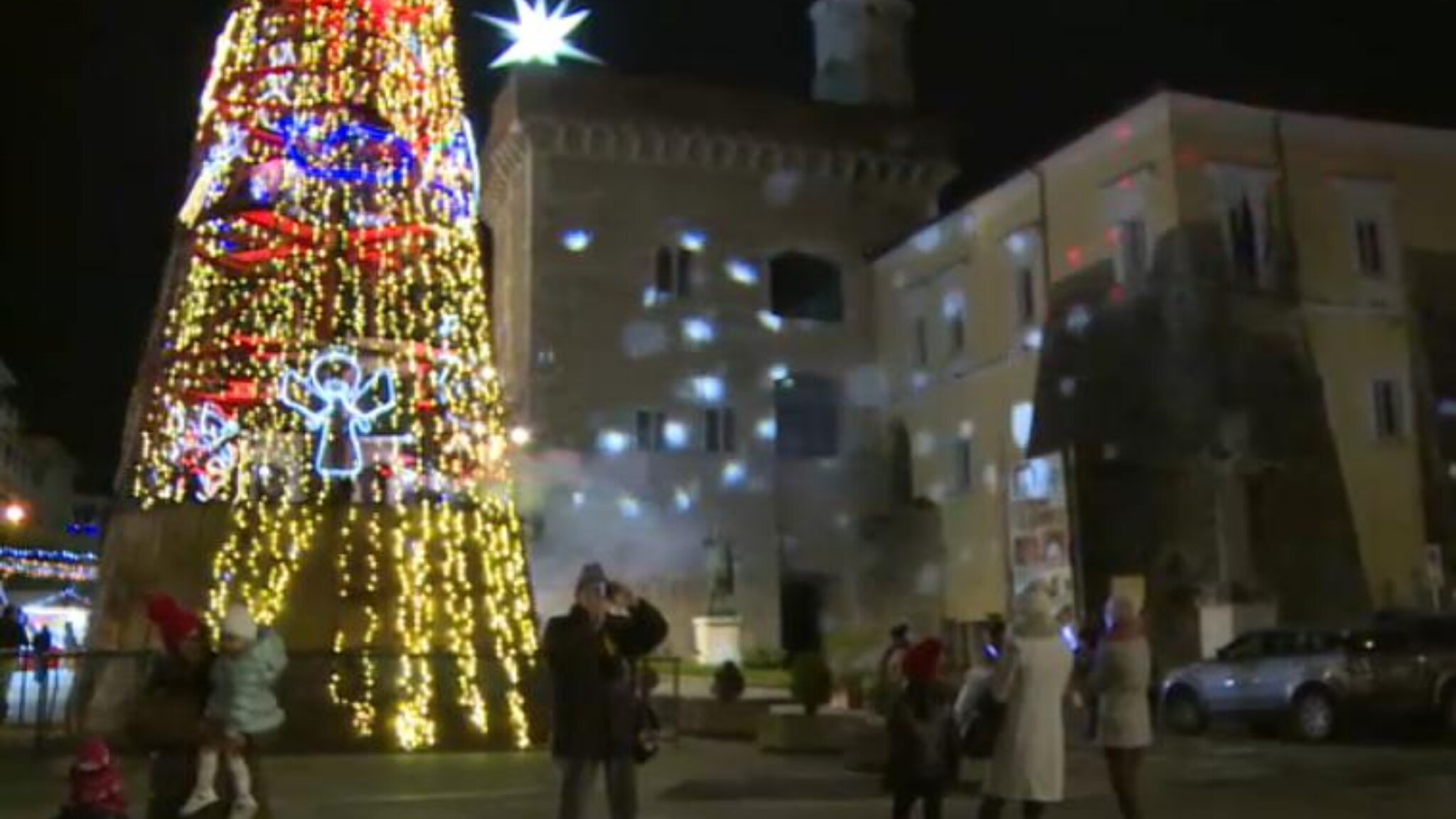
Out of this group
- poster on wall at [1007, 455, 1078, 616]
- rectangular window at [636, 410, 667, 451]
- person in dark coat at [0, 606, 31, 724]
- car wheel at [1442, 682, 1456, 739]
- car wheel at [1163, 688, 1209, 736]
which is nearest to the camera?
person in dark coat at [0, 606, 31, 724]

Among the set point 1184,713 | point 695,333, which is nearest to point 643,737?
point 1184,713

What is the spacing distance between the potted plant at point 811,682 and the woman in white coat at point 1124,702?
28.5 feet

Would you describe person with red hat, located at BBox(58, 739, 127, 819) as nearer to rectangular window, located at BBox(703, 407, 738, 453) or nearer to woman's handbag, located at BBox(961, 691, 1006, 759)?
woman's handbag, located at BBox(961, 691, 1006, 759)

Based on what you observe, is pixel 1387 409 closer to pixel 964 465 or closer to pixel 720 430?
pixel 964 465

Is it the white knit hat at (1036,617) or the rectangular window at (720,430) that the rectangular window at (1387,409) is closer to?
the rectangular window at (720,430)

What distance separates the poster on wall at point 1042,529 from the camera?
29.0m

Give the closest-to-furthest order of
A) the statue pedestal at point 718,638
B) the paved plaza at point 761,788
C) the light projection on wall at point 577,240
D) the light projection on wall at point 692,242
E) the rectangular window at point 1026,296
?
the paved plaza at point 761,788 < the rectangular window at point 1026,296 < the statue pedestal at point 718,638 < the light projection on wall at point 577,240 < the light projection on wall at point 692,242

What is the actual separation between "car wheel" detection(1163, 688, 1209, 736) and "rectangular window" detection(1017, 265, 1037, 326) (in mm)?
13698

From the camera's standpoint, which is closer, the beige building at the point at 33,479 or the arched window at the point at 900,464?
the arched window at the point at 900,464

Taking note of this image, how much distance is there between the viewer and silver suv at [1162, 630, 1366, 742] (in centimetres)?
1900

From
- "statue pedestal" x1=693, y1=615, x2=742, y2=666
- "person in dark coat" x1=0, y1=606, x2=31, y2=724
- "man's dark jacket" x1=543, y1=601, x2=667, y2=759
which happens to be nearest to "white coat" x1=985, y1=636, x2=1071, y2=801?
"man's dark jacket" x1=543, y1=601, x2=667, y2=759

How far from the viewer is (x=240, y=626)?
313 inches

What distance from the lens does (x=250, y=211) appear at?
53.2 feet

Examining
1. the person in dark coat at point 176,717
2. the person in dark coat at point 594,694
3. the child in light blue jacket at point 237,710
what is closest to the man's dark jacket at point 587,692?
the person in dark coat at point 594,694
